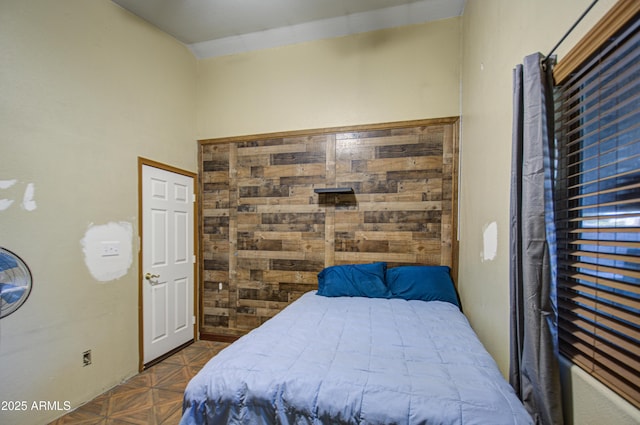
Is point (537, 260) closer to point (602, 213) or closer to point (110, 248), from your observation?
point (602, 213)

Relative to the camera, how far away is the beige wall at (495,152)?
3.15ft

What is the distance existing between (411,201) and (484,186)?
0.93 meters

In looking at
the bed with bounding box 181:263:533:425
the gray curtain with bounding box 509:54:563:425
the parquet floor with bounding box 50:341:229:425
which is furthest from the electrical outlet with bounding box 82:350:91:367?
the gray curtain with bounding box 509:54:563:425

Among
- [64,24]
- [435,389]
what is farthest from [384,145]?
[64,24]

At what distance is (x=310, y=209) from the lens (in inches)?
123

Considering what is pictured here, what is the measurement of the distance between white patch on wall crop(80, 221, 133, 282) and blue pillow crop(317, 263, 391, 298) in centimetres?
199

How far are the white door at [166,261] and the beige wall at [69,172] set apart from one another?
15 cm

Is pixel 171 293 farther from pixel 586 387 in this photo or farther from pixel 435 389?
pixel 586 387

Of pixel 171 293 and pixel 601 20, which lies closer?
pixel 601 20

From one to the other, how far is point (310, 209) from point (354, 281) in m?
1.00

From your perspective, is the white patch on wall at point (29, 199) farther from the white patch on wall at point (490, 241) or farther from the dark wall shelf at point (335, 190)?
the white patch on wall at point (490, 241)

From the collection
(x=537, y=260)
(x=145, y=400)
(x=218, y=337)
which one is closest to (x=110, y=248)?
(x=145, y=400)

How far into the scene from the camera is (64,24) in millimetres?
2080

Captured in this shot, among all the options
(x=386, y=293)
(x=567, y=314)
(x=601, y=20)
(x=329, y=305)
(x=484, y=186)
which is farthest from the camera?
(x=386, y=293)
